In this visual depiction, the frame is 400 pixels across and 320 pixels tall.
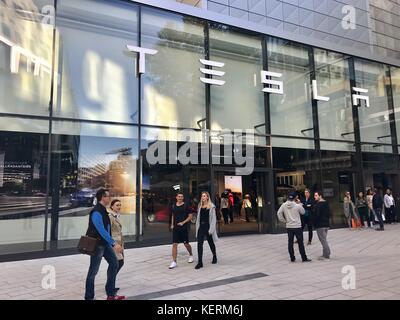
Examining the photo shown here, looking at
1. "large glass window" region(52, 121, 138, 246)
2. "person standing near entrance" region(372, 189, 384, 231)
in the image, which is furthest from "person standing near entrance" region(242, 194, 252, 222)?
"person standing near entrance" region(372, 189, 384, 231)

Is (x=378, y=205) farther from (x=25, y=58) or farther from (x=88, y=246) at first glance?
(x=25, y=58)

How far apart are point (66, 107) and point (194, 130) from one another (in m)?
4.25

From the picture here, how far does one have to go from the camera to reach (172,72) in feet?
39.6

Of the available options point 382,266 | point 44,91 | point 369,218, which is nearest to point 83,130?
point 44,91

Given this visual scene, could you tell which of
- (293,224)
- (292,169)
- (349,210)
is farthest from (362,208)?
(293,224)

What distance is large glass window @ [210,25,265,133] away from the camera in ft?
41.9

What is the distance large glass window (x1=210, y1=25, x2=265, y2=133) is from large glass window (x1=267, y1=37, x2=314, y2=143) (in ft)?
2.04

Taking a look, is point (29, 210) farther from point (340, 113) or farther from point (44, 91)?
point (340, 113)


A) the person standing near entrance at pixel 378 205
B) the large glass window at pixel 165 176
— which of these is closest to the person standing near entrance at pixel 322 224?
the large glass window at pixel 165 176

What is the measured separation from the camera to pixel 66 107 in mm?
10148

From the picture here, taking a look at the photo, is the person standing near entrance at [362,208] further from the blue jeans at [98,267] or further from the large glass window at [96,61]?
the blue jeans at [98,267]

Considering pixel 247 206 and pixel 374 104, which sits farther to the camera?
pixel 374 104

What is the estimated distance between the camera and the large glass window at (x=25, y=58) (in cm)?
954

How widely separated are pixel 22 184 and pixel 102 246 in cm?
517
